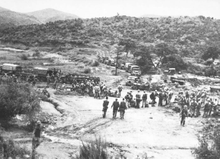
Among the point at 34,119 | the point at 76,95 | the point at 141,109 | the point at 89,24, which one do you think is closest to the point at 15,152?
the point at 34,119

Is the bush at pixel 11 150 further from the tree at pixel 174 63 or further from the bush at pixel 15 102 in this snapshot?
the tree at pixel 174 63

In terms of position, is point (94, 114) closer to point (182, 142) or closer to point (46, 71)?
point (182, 142)

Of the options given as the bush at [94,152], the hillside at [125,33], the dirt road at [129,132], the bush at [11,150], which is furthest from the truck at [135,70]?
the bush at [94,152]

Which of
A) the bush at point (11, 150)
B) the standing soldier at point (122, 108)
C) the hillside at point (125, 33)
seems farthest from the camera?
A: the hillside at point (125, 33)

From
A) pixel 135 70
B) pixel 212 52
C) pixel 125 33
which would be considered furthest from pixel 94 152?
pixel 125 33

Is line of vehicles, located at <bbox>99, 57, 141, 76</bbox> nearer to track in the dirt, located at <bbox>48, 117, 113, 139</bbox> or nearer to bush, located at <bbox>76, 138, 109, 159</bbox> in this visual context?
track in the dirt, located at <bbox>48, 117, 113, 139</bbox>

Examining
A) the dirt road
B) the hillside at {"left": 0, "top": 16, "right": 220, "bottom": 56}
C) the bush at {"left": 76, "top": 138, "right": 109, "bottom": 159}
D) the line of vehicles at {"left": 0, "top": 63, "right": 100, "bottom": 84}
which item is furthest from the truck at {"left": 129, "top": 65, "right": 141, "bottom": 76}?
the bush at {"left": 76, "top": 138, "right": 109, "bottom": 159}
